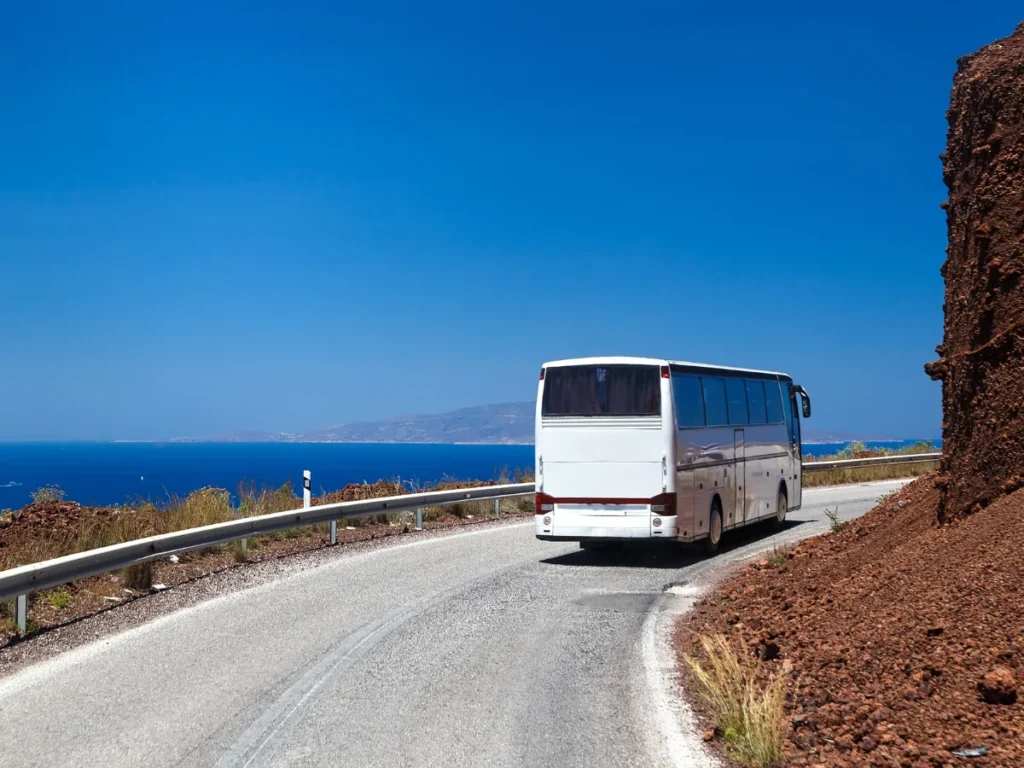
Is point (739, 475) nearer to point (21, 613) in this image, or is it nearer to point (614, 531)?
point (614, 531)

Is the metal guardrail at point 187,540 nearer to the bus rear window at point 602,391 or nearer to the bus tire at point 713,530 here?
the bus rear window at point 602,391

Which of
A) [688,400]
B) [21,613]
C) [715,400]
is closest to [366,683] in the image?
[21,613]

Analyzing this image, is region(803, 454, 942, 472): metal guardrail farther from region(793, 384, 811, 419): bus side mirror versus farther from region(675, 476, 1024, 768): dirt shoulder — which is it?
region(675, 476, 1024, 768): dirt shoulder

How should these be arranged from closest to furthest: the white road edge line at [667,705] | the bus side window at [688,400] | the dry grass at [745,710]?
the dry grass at [745,710] → the white road edge line at [667,705] → the bus side window at [688,400]

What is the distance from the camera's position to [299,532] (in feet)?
65.0

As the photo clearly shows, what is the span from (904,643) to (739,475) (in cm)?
1232

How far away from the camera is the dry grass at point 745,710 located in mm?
6332

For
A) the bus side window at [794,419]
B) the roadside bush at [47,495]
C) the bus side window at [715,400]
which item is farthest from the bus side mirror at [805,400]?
the roadside bush at [47,495]

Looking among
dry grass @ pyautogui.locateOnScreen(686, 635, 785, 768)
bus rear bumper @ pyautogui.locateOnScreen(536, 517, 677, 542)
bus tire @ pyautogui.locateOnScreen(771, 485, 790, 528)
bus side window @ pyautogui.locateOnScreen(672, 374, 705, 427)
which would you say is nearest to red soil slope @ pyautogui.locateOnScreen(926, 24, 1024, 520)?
dry grass @ pyautogui.locateOnScreen(686, 635, 785, 768)

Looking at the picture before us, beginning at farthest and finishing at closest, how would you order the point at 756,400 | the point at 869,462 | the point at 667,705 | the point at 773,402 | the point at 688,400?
1. the point at 869,462
2. the point at 773,402
3. the point at 756,400
4. the point at 688,400
5. the point at 667,705

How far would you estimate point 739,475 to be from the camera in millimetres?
19469

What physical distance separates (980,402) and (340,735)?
23.3 ft

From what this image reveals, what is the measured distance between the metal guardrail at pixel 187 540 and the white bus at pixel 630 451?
160 inches

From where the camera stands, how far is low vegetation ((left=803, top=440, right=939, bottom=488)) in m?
35.4
